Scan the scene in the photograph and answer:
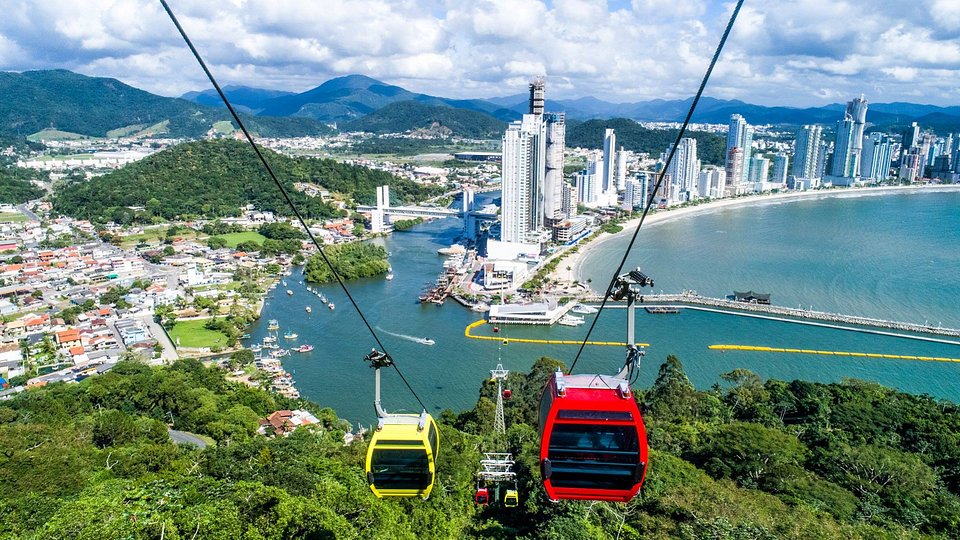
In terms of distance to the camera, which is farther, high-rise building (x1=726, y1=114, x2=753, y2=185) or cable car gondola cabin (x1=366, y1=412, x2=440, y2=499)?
high-rise building (x1=726, y1=114, x2=753, y2=185)

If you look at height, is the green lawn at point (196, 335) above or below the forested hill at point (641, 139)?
below

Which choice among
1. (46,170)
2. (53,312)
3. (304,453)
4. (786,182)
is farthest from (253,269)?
(786,182)

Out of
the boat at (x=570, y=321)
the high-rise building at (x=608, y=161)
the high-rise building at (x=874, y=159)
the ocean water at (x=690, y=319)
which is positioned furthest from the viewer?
the high-rise building at (x=874, y=159)

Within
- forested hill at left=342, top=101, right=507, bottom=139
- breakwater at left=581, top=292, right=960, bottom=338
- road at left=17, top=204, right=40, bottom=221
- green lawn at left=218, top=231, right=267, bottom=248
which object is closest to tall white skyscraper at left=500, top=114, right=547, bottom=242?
breakwater at left=581, top=292, right=960, bottom=338

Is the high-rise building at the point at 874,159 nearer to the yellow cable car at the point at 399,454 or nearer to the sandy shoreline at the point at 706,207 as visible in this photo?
the sandy shoreline at the point at 706,207

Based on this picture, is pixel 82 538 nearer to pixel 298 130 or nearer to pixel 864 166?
pixel 864 166

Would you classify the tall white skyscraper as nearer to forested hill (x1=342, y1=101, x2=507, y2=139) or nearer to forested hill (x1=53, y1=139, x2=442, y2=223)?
forested hill (x1=53, y1=139, x2=442, y2=223)

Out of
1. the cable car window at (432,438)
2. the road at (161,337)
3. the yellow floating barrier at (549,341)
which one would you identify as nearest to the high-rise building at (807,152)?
the yellow floating barrier at (549,341)
